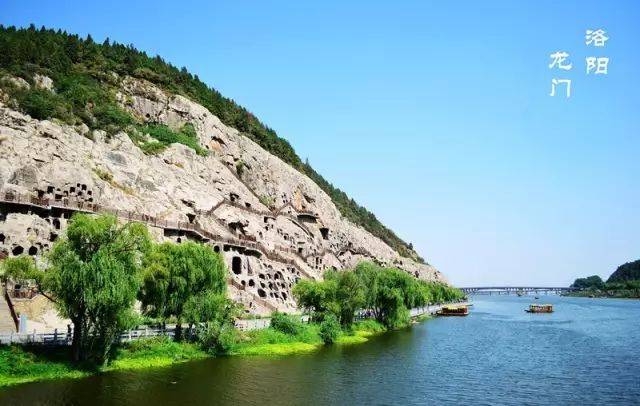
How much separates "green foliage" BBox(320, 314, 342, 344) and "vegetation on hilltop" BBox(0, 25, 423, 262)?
44808 millimetres

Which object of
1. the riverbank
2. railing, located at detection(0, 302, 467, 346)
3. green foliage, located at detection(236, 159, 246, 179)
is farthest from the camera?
green foliage, located at detection(236, 159, 246, 179)

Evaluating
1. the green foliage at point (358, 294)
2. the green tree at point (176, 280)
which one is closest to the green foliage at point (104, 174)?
the green tree at point (176, 280)

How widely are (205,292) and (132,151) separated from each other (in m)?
41.3

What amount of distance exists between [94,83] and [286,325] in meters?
65.7

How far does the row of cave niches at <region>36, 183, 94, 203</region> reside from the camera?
197 ft

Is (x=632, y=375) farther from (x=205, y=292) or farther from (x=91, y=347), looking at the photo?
(x=91, y=347)

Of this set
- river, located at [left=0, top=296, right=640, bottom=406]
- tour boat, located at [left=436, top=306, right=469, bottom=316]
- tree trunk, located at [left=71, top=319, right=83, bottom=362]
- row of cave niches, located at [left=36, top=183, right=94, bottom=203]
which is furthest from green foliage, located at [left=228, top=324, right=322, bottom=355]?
tour boat, located at [left=436, top=306, right=469, bottom=316]

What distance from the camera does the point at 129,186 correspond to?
70625 millimetres

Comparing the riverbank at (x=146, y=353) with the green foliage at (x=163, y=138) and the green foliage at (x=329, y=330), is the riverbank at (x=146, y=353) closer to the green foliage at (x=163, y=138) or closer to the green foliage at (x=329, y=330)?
the green foliage at (x=329, y=330)

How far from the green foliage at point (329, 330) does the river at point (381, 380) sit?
284cm

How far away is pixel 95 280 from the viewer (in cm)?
3522

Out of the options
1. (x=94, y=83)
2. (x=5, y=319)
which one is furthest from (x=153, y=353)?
(x=94, y=83)

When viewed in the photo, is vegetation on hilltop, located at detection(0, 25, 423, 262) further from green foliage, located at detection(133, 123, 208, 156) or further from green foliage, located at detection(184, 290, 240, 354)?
green foliage, located at detection(184, 290, 240, 354)

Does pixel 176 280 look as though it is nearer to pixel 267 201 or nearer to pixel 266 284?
pixel 266 284
